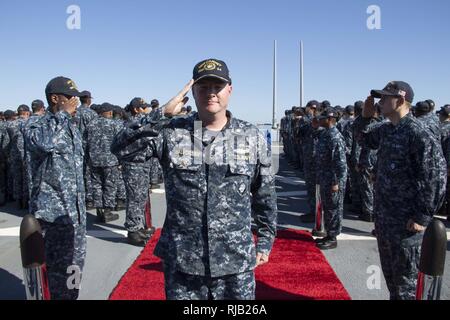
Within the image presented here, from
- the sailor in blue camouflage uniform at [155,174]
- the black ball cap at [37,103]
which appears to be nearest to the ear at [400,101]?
the black ball cap at [37,103]

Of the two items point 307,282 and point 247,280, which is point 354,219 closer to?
point 307,282

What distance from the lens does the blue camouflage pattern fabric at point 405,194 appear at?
281cm

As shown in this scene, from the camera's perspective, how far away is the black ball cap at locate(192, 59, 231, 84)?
2021 millimetres

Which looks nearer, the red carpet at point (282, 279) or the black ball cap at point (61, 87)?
the black ball cap at point (61, 87)

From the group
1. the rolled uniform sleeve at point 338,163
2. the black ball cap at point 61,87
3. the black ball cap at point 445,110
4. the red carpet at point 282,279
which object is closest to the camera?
the black ball cap at point 61,87

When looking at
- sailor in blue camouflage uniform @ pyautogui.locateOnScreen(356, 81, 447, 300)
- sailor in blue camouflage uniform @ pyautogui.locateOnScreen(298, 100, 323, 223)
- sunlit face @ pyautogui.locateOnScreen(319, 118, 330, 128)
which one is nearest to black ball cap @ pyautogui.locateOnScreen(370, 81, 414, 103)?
sailor in blue camouflage uniform @ pyautogui.locateOnScreen(356, 81, 447, 300)

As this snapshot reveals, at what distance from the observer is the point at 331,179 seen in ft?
17.5

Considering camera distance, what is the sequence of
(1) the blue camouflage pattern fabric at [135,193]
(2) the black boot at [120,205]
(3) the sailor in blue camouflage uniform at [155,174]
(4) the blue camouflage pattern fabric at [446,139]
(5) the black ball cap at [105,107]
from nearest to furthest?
1. (1) the blue camouflage pattern fabric at [135,193]
2. (4) the blue camouflage pattern fabric at [446,139]
3. (5) the black ball cap at [105,107]
4. (2) the black boot at [120,205]
5. (3) the sailor in blue camouflage uniform at [155,174]

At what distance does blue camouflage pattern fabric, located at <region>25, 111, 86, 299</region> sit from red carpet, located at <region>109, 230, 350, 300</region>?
2.50ft

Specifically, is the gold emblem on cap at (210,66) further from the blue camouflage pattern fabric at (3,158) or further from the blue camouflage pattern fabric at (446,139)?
the blue camouflage pattern fabric at (3,158)

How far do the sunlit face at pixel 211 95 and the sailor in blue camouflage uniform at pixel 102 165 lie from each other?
4.97m
